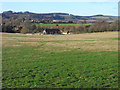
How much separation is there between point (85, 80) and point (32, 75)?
131 inches

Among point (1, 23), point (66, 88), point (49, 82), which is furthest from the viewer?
point (1, 23)

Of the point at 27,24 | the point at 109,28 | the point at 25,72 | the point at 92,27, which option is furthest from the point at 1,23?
the point at 25,72

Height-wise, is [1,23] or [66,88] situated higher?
[1,23]

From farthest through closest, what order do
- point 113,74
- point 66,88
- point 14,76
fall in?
point 113,74, point 14,76, point 66,88

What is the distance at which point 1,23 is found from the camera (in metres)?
78.8

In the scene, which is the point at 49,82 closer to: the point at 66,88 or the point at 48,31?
the point at 66,88

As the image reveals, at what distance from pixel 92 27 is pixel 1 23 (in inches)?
1874

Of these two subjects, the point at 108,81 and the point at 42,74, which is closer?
the point at 108,81

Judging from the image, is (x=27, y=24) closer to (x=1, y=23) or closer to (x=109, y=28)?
(x=1, y=23)

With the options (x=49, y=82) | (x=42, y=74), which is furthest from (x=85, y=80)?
(x=42, y=74)

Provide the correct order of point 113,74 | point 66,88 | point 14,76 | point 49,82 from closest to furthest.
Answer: point 66,88 → point 49,82 → point 14,76 → point 113,74

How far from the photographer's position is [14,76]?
445 inches

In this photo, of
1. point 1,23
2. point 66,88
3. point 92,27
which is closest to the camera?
point 66,88

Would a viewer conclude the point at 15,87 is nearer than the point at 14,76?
Yes
